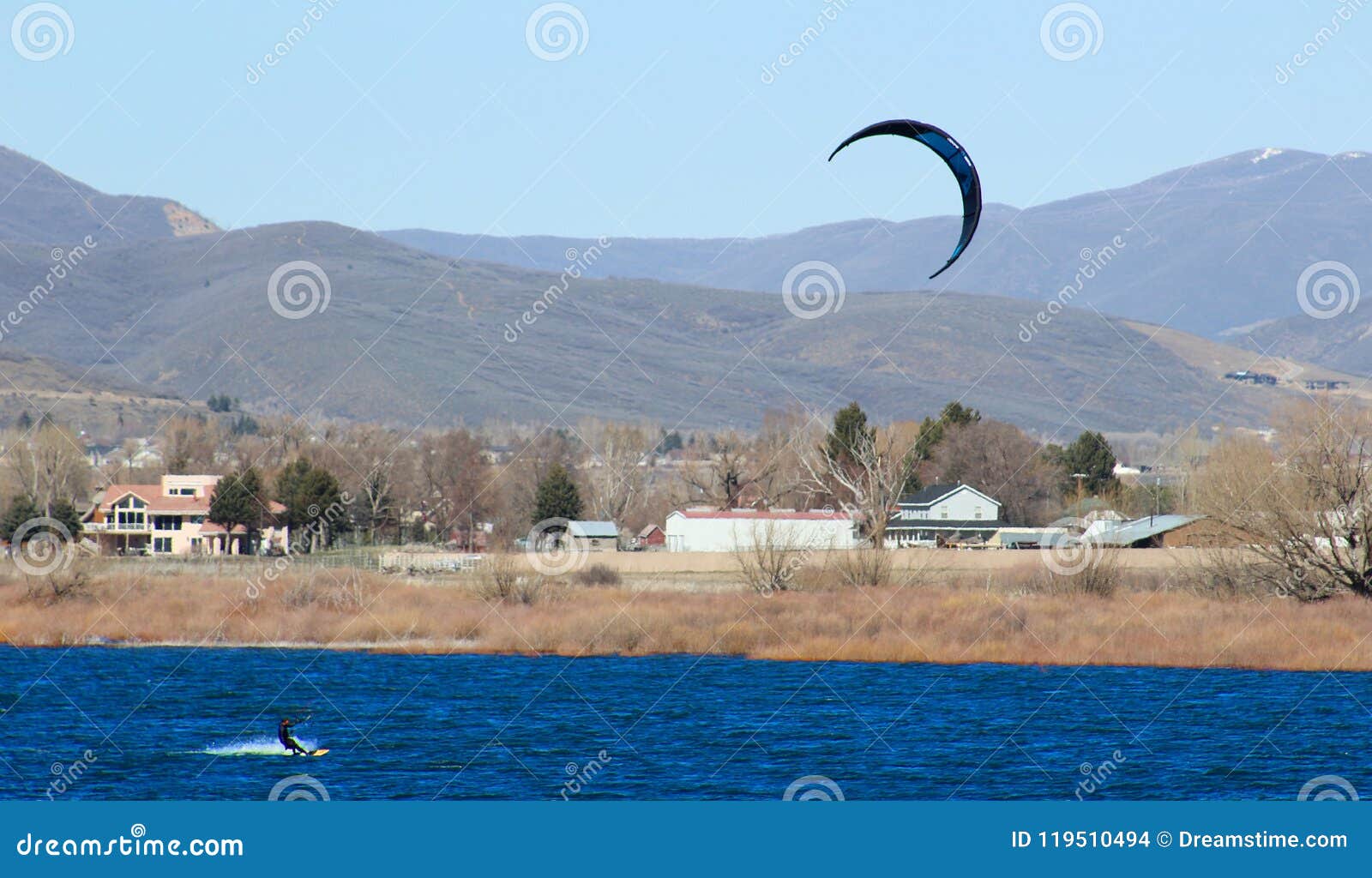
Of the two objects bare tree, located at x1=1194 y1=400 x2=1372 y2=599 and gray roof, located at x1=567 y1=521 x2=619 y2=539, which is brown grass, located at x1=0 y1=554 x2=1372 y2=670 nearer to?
bare tree, located at x1=1194 y1=400 x2=1372 y2=599

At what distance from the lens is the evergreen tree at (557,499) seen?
99688 mm

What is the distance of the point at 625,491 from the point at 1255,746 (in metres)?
84.2

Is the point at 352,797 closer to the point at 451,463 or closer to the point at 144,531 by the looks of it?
the point at 144,531

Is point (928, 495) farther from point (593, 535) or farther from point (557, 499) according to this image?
point (557, 499)

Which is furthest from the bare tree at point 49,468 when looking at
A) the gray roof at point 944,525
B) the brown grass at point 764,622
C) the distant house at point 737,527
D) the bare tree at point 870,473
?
the brown grass at point 764,622

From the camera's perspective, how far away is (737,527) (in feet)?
281

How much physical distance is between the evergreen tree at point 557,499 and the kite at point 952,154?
74.5 metres

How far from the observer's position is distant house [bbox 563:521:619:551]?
90938 millimetres

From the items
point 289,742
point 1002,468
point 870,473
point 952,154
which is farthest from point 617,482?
point 952,154

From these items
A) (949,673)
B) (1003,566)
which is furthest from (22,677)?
(1003,566)

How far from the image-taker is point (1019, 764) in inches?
1307

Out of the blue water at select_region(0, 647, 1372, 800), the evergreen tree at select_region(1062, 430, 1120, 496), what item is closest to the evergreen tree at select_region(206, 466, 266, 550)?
the blue water at select_region(0, 647, 1372, 800)

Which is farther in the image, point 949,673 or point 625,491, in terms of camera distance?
point 625,491

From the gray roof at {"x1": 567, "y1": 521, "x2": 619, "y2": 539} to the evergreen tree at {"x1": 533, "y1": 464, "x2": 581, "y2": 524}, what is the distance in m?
3.58
